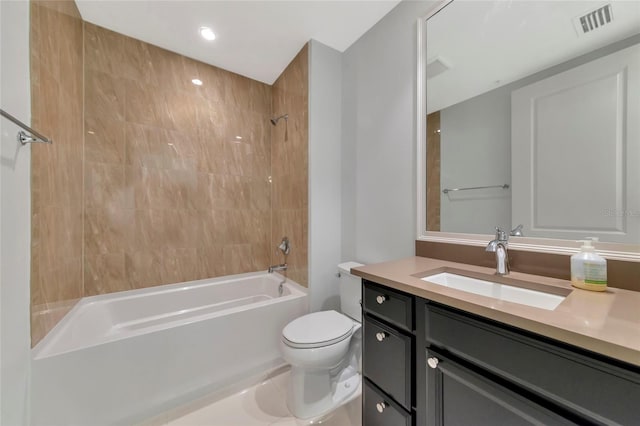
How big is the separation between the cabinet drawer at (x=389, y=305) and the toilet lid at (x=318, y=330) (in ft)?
1.56

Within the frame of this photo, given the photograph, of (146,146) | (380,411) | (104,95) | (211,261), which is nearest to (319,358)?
(380,411)

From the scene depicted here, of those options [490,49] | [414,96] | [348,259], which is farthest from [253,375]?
[490,49]

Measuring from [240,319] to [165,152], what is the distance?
5.05ft

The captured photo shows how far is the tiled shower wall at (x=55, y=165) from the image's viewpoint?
3.72ft

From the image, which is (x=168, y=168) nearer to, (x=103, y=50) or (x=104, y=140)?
(x=104, y=140)

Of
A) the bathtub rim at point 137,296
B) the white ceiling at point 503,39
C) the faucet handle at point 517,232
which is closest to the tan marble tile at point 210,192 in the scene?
the bathtub rim at point 137,296

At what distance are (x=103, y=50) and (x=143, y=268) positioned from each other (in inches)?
67.7

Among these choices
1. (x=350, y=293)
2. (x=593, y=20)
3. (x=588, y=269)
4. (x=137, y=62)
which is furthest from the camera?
(x=137, y=62)

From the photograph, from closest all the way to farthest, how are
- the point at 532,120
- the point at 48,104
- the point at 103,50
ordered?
Answer: 1. the point at 532,120
2. the point at 48,104
3. the point at 103,50

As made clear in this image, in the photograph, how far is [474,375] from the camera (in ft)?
2.11

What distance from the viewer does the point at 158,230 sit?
202 centimetres

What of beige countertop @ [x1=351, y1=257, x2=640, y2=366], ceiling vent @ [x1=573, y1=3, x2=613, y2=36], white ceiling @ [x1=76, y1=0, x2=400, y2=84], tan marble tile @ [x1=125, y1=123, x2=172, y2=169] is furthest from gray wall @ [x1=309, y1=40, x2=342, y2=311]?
ceiling vent @ [x1=573, y1=3, x2=613, y2=36]

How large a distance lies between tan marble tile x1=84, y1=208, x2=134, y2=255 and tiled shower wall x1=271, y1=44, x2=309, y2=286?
A: 1.25m

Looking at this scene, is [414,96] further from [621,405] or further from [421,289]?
[621,405]
